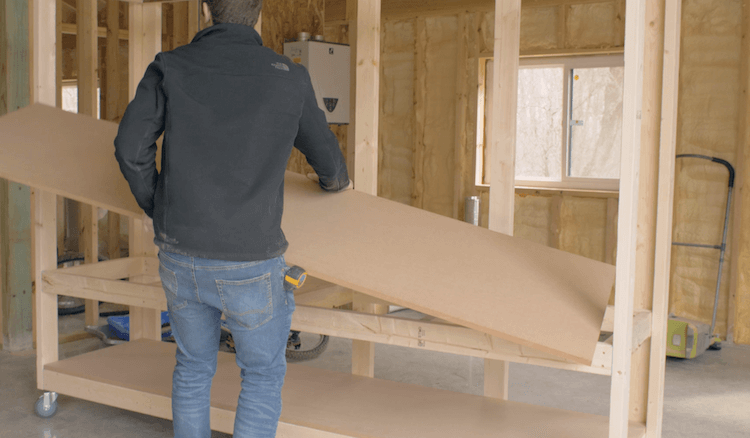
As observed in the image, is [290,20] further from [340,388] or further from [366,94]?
[340,388]

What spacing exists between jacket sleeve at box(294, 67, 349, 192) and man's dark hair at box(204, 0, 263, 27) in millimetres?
196

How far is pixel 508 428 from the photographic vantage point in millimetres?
2219

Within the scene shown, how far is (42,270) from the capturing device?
9.25 feet

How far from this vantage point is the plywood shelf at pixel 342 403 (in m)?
2.21

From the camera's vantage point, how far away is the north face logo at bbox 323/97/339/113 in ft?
14.5

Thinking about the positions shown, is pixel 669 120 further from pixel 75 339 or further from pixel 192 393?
pixel 75 339

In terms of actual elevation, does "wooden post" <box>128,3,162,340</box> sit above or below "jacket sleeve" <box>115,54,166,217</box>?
above

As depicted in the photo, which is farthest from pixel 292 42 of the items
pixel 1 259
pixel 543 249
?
pixel 543 249

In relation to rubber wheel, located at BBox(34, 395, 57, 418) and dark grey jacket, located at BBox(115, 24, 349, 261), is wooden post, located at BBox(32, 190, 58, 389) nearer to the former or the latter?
rubber wheel, located at BBox(34, 395, 57, 418)

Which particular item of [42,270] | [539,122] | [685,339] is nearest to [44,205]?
[42,270]

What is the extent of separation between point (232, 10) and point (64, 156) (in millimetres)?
1068

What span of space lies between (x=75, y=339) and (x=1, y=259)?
650 millimetres

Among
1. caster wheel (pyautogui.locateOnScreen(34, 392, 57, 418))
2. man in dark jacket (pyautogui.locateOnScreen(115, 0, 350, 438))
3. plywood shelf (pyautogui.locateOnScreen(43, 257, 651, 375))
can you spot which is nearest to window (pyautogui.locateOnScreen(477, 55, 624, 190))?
plywood shelf (pyautogui.locateOnScreen(43, 257, 651, 375))

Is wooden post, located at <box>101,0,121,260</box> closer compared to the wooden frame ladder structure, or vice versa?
the wooden frame ladder structure
